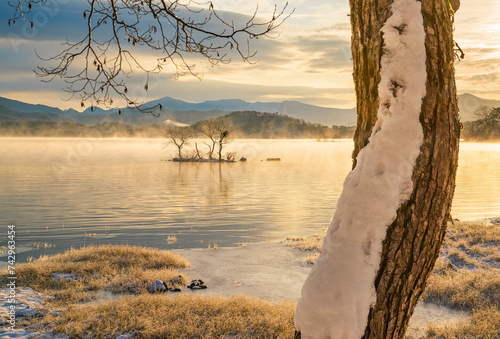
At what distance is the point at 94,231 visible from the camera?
27.2 metres

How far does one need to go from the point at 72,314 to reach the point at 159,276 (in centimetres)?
422

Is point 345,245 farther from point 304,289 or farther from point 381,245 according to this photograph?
point 304,289

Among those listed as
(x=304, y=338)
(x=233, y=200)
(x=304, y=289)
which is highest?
(x=304, y=289)

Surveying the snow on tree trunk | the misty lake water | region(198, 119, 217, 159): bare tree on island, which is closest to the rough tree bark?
the snow on tree trunk

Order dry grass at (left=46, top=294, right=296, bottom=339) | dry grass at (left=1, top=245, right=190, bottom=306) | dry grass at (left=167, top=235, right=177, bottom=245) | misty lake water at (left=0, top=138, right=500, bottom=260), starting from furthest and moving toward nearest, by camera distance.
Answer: misty lake water at (left=0, top=138, right=500, bottom=260) < dry grass at (left=167, top=235, right=177, bottom=245) < dry grass at (left=1, top=245, right=190, bottom=306) < dry grass at (left=46, top=294, right=296, bottom=339)

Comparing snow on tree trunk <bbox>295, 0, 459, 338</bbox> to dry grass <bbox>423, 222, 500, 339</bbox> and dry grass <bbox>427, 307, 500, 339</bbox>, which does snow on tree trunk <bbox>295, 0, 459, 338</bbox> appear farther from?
dry grass <bbox>423, 222, 500, 339</bbox>

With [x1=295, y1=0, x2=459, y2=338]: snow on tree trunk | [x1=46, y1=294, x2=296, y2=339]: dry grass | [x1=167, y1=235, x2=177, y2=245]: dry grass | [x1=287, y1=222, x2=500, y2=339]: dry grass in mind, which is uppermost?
[x1=295, y1=0, x2=459, y2=338]: snow on tree trunk

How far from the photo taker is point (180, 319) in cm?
884

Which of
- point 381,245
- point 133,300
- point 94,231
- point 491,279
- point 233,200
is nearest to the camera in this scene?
point 381,245

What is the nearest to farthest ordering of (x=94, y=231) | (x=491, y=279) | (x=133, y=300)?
(x=133, y=300)
(x=491, y=279)
(x=94, y=231)

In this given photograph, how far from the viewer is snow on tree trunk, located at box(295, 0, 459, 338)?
3.51 meters

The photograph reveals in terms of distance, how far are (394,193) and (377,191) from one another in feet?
0.49

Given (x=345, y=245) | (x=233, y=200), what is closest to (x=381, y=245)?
(x=345, y=245)

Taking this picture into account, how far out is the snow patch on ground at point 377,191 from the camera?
3527 mm
